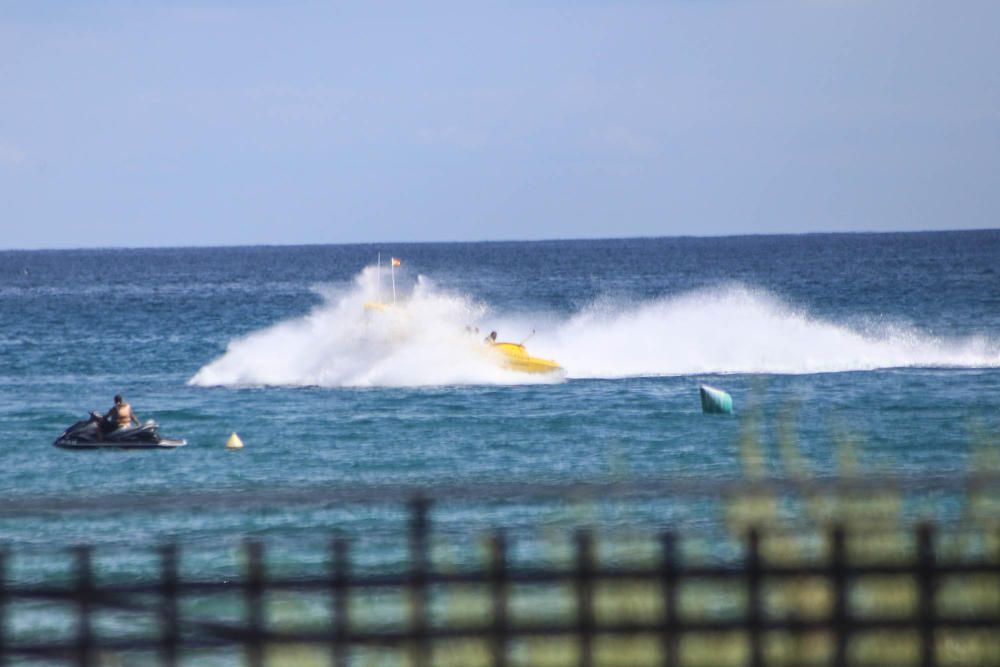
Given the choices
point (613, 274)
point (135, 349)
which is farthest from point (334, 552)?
point (613, 274)

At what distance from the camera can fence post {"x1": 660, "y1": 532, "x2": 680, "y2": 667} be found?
17.5 ft

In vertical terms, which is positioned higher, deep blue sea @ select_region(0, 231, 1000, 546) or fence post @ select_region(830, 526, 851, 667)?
fence post @ select_region(830, 526, 851, 667)

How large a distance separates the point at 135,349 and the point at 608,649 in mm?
56212

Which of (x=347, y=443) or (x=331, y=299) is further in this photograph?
(x=331, y=299)

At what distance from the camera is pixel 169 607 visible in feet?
17.3

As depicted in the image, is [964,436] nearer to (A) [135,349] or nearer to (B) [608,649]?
(B) [608,649]

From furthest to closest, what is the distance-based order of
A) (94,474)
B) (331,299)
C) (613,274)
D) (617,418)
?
1. (613,274)
2. (331,299)
3. (617,418)
4. (94,474)

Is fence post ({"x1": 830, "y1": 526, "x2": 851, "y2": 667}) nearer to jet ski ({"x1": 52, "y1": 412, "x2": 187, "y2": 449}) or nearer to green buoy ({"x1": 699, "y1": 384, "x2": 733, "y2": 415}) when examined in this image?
jet ski ({"x1": 52, "y1": 412, "x2": 187, "y2": 449})

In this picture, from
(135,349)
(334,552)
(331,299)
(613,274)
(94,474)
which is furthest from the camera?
(613,274)

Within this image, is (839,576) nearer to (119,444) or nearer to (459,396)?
(119,444)

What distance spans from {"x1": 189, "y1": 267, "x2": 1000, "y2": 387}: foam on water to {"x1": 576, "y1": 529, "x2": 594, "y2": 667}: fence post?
36.3 meters

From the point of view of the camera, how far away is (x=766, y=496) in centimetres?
599

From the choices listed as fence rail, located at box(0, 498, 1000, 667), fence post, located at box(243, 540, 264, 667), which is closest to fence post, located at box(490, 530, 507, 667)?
fence rail, located at box(0, 498, 1000, 667)

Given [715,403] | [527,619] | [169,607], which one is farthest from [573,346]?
[169,607]
